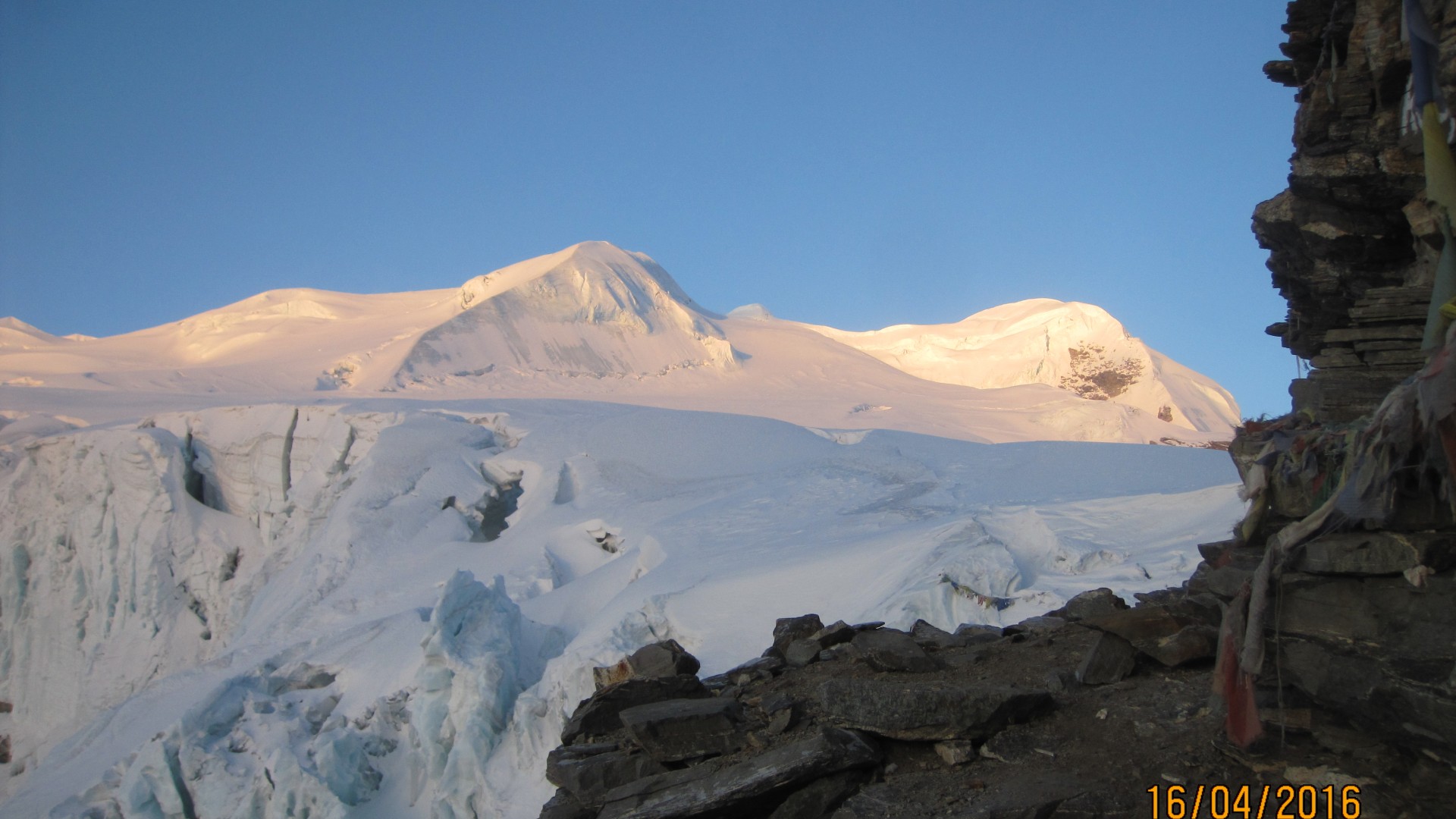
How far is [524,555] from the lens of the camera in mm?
15258

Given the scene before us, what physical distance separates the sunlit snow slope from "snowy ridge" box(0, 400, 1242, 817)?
6.10m

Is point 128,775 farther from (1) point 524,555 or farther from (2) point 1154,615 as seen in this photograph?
(2) point 1154,615

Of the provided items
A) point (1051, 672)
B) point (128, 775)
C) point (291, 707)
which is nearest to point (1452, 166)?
point (1051, 672)

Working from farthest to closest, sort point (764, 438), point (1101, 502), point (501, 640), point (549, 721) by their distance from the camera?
point (764, 438) → point (1101, 502) → point (501, 640) → point (549, 721)

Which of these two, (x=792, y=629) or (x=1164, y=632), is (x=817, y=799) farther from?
(x=792, y=629)

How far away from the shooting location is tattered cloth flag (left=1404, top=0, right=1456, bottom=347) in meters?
4.21

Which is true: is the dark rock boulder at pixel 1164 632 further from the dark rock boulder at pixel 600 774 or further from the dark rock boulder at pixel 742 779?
the dark rock boulder at pixel 600 774

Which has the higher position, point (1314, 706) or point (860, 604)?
point (1314, 706)

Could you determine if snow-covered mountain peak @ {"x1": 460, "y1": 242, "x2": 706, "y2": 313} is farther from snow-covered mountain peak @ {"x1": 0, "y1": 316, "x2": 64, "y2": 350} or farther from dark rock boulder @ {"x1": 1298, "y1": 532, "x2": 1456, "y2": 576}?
dark rock boulder @ {"x1": 1298, "y1": 532, "x2": 1456, "y2": 576}

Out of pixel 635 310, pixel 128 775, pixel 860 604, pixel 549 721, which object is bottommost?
pixel 128 775

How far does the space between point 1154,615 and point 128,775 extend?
11.9 meters

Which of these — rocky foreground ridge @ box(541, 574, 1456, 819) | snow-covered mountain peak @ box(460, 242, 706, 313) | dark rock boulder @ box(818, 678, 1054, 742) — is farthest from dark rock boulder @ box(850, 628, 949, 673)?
snow-covered mountain peak @ box(460, 242, 706, 313)

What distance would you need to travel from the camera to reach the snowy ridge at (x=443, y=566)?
1034 centimetres

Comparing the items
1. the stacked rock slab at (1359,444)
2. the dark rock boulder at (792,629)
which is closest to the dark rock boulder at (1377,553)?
the stacked rock slab at (1359,444)
